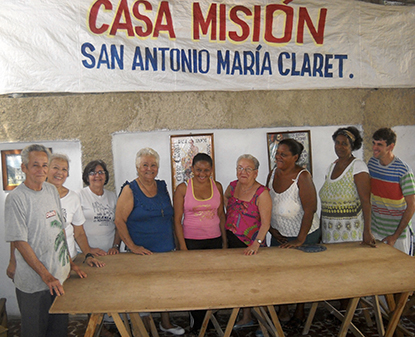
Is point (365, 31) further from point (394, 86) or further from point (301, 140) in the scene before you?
point (301, 140)

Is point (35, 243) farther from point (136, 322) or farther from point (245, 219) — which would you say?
point (245, 219)

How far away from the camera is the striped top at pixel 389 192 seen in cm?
375

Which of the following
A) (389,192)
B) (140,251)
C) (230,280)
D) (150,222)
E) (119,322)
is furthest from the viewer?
(389,192)

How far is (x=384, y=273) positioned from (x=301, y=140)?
6.41ft

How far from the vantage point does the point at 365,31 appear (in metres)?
4.40

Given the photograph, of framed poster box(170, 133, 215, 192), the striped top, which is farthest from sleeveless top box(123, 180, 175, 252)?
the striped top

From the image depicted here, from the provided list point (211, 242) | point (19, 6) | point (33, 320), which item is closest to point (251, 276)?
point (211, 242)

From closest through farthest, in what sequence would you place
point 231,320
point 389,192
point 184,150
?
point 231,320 → point 389,192 → point 184,150

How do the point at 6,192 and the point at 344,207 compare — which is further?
the point at 6,192

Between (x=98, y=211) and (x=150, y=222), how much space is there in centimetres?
53

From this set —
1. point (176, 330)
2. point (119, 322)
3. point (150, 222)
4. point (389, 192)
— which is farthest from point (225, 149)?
point (119, 322)

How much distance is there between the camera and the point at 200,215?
361 cm

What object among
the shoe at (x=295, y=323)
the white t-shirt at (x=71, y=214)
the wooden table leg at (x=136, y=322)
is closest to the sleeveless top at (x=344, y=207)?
the shoe at (x=295, y=323)

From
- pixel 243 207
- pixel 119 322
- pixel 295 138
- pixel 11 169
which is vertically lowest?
pixel 119 322
